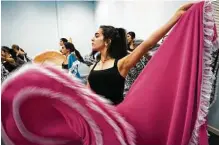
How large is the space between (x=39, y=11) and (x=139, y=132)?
617cm

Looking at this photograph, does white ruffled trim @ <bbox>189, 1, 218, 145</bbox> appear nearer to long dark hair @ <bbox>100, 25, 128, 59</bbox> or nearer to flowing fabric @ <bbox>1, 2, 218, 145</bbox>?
flowing fabric @ <bbox>1, 2, 218, 145</bbox>

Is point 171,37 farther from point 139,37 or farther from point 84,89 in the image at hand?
point 139,37

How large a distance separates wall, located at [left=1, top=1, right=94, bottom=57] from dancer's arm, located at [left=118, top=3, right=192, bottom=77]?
5505mm

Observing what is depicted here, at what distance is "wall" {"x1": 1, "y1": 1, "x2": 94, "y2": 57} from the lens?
6.23 m

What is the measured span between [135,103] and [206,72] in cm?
30

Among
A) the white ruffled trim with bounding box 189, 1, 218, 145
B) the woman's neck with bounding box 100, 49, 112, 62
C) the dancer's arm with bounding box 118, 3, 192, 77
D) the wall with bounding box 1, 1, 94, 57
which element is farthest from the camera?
the wall with bounding box 1, 1, 94, 57

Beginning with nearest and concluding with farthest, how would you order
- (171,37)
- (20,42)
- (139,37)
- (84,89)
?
(84,89) < (171,37) < (139,37) < (20,42)

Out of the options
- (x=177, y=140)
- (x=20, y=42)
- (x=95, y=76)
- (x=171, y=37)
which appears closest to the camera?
(x=177, y=140)

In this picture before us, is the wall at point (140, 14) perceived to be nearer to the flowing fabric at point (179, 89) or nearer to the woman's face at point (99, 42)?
the woman's face at point (99, 42)

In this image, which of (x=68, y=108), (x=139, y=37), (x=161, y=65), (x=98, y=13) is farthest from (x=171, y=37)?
(x=98, y=13)

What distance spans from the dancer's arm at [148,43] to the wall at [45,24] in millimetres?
5505

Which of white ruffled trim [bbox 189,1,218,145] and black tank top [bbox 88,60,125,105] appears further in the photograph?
black tank top [bbox 88,60,125,105]

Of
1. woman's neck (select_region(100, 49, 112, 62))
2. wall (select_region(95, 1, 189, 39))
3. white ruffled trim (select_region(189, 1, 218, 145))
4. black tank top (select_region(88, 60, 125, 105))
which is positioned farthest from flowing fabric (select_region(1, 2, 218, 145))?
wall (select_region(95, 1, 189, 39))

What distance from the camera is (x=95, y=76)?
1.39 m
